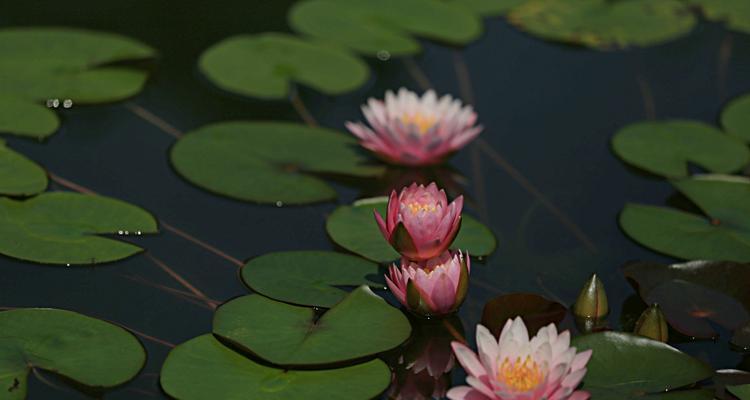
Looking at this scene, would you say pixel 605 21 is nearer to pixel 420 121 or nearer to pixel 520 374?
pixel 420 121

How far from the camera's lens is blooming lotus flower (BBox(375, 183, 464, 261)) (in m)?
2.57

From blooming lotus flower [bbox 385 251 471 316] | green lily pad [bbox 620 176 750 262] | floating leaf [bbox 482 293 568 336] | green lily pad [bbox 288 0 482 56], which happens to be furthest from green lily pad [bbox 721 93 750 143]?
blooming lotus flower [bbox 385 251 471 316]

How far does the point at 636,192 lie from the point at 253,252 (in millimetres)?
1176

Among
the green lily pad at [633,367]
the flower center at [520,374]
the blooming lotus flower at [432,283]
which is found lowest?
the green lily pad at [633,367]

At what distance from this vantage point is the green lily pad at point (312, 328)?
2.44 meters

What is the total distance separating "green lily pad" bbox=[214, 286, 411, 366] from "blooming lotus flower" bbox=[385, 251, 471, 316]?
1.9 inches

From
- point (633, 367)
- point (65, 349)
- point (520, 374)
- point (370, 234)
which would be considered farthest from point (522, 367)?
point (65, 349)

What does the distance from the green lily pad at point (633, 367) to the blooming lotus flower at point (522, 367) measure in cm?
15

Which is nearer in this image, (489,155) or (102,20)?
(489,155)

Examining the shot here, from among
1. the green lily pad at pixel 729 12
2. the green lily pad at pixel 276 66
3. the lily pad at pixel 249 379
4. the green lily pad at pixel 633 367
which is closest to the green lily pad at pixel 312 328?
the lily pad at pixel 249 379

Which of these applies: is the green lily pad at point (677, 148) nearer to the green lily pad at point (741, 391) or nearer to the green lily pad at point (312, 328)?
the green lily pad at point (741, 391)

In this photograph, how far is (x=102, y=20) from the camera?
4.17m

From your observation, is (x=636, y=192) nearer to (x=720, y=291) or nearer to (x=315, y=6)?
(x=720, y=291)

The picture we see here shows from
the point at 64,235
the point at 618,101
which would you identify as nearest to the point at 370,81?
the point at 618,101
